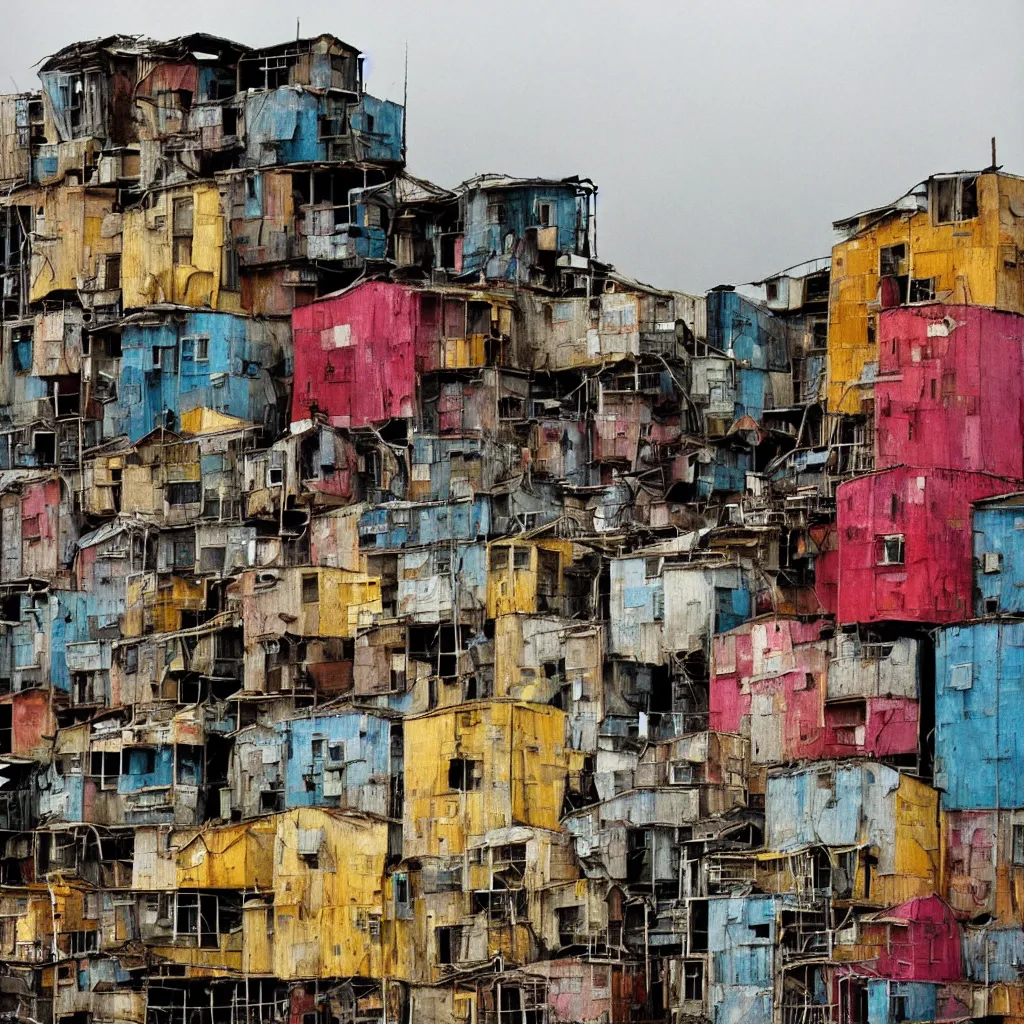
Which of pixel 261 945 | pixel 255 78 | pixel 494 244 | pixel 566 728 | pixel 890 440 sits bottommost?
pixel 261 945

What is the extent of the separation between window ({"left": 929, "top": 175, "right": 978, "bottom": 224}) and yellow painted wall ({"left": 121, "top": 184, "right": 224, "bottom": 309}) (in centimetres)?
2628

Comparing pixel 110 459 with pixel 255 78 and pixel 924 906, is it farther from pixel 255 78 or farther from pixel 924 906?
pixel 924 906

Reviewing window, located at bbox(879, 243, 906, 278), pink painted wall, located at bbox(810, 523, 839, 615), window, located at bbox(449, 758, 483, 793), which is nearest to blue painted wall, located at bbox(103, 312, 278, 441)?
window, located at bbox(449, 758, 483, 793)

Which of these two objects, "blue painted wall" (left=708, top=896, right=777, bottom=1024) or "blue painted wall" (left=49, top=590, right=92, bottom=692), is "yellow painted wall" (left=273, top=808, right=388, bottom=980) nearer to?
"blue painted wall" (left=708, top=896, right=777, bottom=1024)

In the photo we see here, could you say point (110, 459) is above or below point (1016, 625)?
above

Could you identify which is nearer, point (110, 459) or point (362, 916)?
point (362, 916)

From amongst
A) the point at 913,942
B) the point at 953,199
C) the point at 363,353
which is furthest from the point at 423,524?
the point at 913,942

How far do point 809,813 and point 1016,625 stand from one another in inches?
289

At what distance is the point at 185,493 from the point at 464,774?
1913 centimetres

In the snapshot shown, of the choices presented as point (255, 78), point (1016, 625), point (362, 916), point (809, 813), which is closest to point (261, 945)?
point (362, 916)

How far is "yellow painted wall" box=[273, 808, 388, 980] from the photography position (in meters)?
94.4

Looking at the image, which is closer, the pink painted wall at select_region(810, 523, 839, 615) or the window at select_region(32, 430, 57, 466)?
the pink painted wall at select_region(810, 523, 839, 615)

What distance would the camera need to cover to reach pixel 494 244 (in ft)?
363

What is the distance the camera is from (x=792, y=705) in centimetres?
9244
